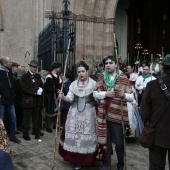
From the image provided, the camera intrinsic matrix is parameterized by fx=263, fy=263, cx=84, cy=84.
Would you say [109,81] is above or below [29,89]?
above

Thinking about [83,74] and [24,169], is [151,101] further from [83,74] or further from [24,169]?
[24,169]

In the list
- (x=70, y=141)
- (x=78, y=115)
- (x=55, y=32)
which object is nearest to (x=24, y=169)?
(x=70, y=141)

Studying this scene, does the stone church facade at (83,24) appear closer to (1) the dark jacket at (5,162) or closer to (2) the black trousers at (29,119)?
(2) the black trousers at (29,119)

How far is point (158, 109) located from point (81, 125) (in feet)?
5.36

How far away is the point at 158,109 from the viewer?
3049 mm

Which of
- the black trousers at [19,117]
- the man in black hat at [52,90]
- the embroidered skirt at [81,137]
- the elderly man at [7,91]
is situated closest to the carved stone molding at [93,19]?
the man in black hat at [52,90]

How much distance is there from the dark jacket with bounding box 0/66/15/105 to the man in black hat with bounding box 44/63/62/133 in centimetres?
110

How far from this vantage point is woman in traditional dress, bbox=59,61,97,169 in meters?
4.31

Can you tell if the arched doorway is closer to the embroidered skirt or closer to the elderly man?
the elderly man

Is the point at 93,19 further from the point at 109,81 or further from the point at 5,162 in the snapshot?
the point at 5,162

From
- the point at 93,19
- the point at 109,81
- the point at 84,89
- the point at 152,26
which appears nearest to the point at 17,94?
the point at 84,89

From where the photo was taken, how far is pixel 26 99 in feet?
20.3

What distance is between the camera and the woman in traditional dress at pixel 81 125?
4.31m

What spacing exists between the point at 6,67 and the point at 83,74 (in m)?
2.25
